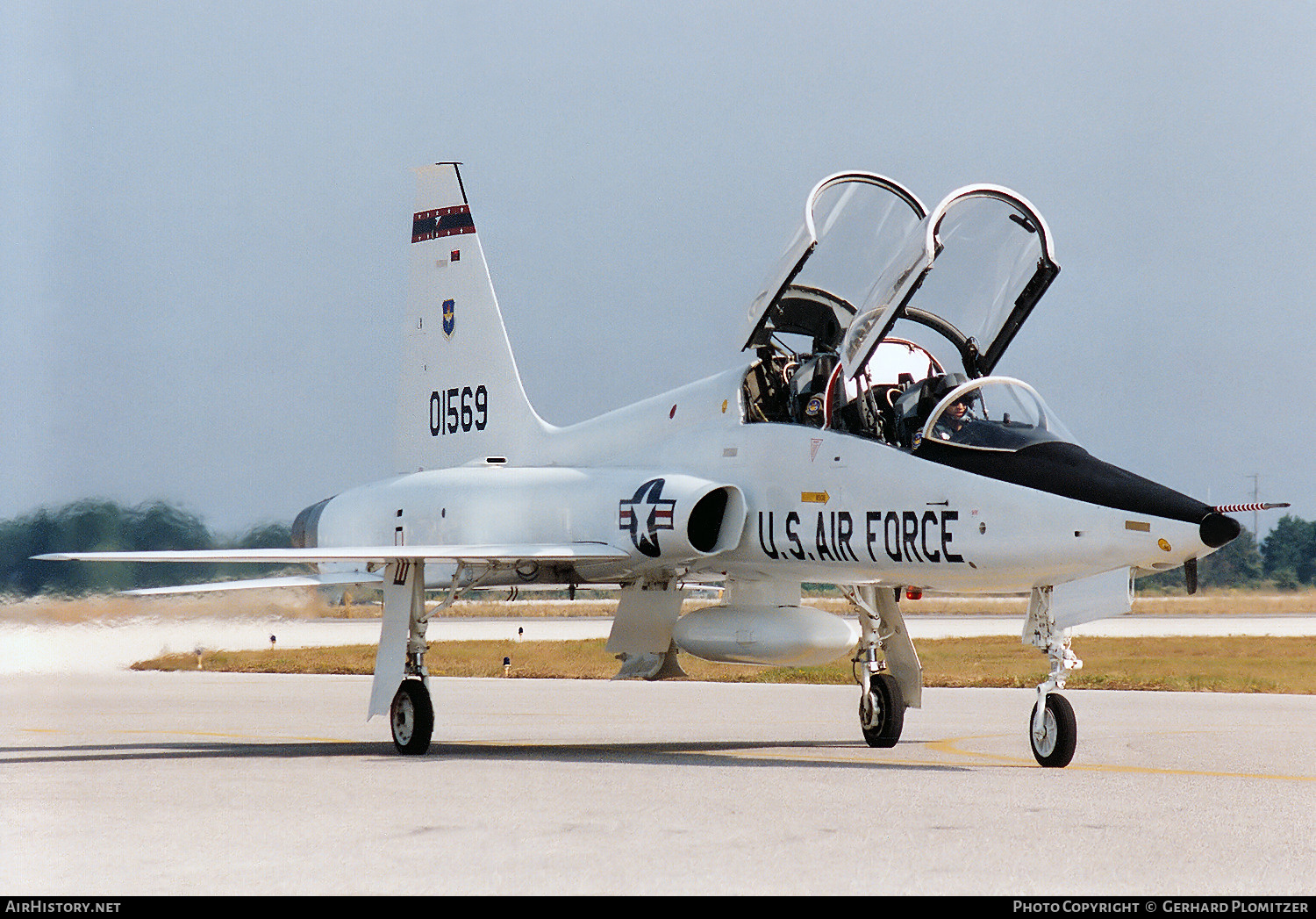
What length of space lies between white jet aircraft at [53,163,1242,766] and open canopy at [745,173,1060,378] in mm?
18

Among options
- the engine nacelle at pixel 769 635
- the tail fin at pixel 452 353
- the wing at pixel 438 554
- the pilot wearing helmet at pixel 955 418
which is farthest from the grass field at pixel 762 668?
the pilot wearing helmet at pixel 955 418

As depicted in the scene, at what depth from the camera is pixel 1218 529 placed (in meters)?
9.09

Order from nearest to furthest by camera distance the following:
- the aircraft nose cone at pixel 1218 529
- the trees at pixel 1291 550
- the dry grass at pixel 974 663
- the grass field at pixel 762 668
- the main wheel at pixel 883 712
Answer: the aircraft nose cone at pixel 1218 529
the main wheel at pixel 883 712
the grass field at pixel 762 668
the dry grass at pixel 974 663
the trees at pixel 1291 550

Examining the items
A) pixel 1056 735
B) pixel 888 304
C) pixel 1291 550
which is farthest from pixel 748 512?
pixel 1291 550

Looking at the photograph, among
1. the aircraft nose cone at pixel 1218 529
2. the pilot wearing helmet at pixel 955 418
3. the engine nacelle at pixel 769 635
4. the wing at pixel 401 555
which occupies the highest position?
the pilot wearing helmet at pixel 955 418

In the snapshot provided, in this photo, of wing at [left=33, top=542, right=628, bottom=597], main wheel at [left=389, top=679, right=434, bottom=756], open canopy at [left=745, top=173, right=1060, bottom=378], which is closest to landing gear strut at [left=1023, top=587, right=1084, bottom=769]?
open canopy at [left=745, top=173, right=1060, bottom=378]

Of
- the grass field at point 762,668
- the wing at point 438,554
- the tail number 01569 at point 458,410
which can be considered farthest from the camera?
the grass field at point 762,668

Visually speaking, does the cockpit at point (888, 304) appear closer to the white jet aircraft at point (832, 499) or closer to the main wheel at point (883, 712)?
the white jet aircraft at point (832, 499)

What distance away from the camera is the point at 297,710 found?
61.3 feet

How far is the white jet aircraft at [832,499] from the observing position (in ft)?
32.8

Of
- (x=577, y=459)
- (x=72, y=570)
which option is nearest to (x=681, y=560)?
(x=577, y=459)

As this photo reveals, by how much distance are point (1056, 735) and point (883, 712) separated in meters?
2.74

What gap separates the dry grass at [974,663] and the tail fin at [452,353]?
→ 275 inches

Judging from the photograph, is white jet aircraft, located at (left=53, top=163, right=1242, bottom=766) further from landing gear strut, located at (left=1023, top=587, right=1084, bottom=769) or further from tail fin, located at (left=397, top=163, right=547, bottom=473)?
tail fin, located at (left=397, top=163, right=547, bottom=473)
